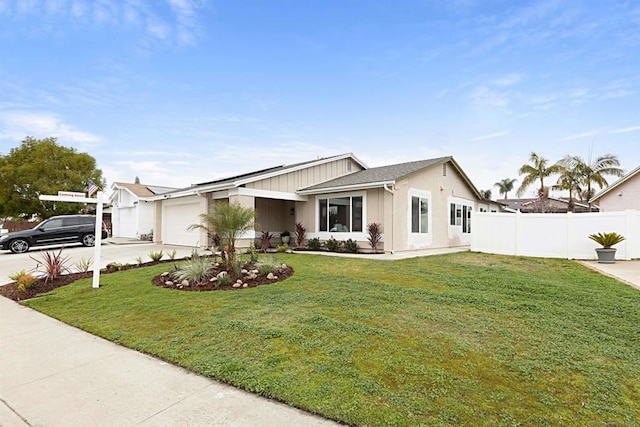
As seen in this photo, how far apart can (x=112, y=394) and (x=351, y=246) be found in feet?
35.9

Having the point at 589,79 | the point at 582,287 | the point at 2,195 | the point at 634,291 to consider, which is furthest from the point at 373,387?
the point at 2,195

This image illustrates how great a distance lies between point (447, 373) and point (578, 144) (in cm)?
2985

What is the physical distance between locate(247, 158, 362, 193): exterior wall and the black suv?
30.7ft

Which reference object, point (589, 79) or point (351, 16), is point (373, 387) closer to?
point (351, 16)

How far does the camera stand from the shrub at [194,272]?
752 cm

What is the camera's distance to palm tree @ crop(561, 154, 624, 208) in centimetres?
2539

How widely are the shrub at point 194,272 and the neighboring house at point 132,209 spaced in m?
16.4

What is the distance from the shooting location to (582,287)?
6.83m

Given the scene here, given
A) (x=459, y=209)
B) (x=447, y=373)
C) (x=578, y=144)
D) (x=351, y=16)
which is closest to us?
(x=447, y=373)

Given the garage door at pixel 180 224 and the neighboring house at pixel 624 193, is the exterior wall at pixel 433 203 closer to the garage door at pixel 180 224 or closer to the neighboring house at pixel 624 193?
the neighboring house at pixel 624 193

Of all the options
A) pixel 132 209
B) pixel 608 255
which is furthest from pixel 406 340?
pixel 132 209

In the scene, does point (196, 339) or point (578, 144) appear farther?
point (578, 144)

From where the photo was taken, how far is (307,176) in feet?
53.6

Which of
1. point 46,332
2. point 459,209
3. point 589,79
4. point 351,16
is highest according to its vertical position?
point 351,16
